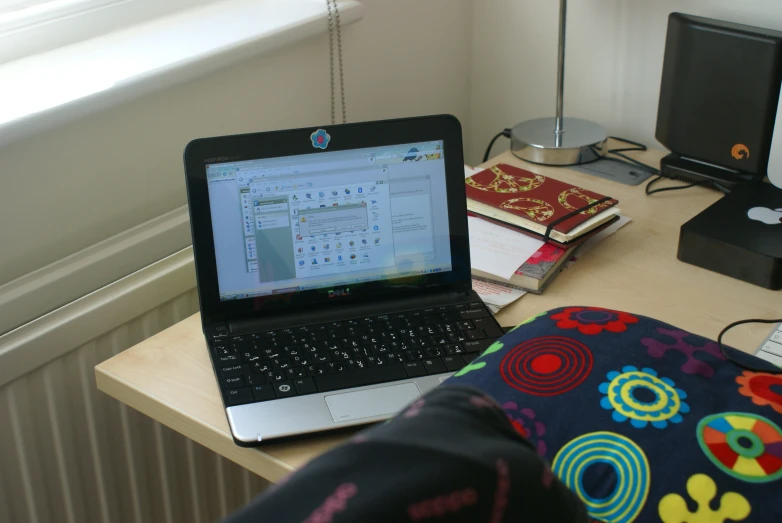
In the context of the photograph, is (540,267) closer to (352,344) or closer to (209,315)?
(352,344)

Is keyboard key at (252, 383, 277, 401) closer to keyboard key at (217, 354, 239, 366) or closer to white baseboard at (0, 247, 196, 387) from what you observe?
keyboard key at (217, 354, 239, 366)

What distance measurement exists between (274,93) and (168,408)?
558 millimetres

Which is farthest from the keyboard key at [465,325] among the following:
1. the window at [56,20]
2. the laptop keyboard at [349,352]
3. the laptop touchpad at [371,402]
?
the window at [56,20]

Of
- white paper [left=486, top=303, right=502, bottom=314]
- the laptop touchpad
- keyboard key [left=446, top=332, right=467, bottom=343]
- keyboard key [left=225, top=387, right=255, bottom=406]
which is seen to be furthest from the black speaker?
keyboard key [left=225, top=387, right=255, bottom=406]

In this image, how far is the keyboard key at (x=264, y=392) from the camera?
810 millimetres

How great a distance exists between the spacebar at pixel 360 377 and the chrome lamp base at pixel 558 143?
0.61m

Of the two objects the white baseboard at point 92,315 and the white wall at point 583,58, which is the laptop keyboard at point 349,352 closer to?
the white baseboard at point 92,315

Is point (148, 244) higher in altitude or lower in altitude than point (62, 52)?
lower

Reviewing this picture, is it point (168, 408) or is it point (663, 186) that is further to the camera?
point (663, 186)

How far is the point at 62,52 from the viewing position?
1.11 meters

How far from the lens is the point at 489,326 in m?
0.91

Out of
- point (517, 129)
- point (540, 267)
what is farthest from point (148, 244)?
point (517, 129)

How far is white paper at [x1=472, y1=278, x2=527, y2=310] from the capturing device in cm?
100

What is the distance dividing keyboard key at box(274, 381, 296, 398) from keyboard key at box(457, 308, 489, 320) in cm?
21
